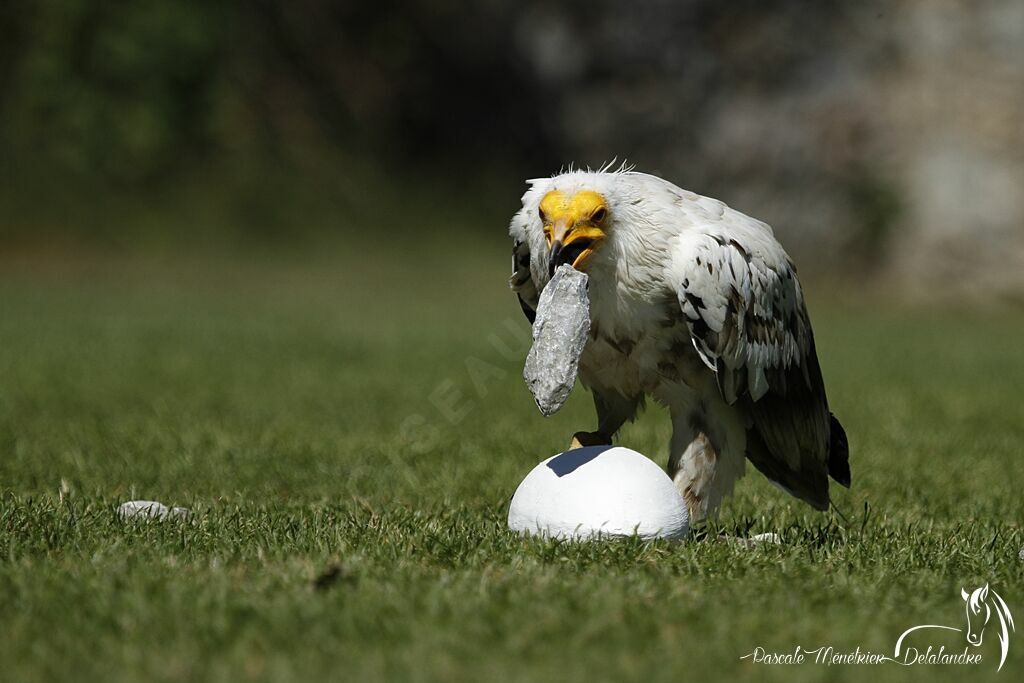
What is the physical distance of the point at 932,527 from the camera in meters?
Answer: 4.97

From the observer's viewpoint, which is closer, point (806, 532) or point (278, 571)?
point (278, 571)

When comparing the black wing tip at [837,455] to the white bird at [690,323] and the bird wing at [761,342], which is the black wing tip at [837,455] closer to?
the bird wing at [761,342]

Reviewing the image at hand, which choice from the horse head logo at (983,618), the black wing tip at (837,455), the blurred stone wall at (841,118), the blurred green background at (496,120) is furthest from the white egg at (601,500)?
the blurred stone wall at (841,118)

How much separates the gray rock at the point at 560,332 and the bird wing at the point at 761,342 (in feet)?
1.27

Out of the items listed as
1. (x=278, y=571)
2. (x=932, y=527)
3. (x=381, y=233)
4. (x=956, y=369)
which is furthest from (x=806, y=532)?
(x=381, y=233)

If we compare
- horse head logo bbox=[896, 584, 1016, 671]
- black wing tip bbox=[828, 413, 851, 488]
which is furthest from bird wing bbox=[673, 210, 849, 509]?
horse head logo bbox=[896, 584, 1016, 671]

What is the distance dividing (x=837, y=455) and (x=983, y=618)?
1762mm

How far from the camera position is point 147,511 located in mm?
4555

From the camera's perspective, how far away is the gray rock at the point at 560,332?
13.7ft

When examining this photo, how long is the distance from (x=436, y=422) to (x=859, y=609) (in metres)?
4.70

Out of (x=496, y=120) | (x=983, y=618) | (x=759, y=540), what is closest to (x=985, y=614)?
(x=983, y=618)

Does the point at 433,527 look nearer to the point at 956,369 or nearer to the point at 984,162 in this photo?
the point at 956,369

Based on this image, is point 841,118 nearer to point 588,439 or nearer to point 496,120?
point 496,120

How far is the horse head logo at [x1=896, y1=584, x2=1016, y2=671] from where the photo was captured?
3285 mm
